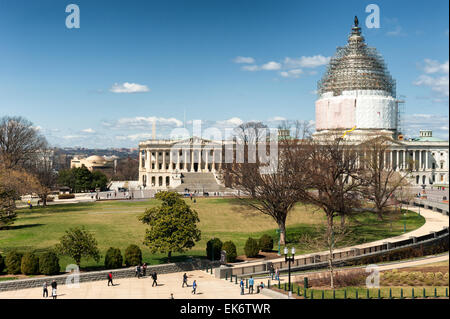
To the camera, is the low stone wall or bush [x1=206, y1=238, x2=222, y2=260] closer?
the low stone wall

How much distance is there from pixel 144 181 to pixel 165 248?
102 m

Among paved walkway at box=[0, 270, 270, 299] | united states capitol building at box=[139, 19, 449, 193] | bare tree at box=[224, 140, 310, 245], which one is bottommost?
paved walkway at box=[0, 270, 270, 299]

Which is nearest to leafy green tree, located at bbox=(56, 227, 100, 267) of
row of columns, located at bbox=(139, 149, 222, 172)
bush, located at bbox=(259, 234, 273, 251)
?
bush, located at bbox=(259, 234, 273, 251)

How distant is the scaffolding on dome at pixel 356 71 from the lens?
119000mm

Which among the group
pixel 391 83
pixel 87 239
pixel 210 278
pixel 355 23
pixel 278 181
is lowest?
pixel 210 278

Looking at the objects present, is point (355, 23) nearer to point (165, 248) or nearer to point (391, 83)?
point (391, 83)

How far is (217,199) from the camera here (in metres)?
Answer: 77.9

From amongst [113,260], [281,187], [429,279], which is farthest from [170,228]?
[429,279]

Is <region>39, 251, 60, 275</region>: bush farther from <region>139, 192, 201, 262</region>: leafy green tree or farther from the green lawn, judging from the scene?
the green lawn

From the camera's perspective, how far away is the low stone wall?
27984 millimetres

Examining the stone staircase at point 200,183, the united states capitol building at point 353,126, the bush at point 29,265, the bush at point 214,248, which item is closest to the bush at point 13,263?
the bush at point 29,265

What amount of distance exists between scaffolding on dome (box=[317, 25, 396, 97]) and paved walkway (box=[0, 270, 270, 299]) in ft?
322

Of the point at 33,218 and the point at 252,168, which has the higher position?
the point at 252,168
